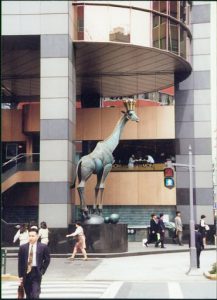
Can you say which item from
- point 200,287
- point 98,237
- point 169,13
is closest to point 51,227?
point 98,237

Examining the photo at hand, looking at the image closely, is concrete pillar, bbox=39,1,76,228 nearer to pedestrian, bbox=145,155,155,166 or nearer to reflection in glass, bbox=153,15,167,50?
reflection in glass, bbox=153,15,167,50

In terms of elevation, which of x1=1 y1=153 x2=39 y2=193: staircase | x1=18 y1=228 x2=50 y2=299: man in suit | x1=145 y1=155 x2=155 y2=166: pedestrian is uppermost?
x1=145 y1=155 x2=155 y2=166: pedestrian

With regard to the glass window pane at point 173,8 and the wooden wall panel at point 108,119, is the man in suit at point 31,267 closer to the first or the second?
the glass window pane at point 173,8

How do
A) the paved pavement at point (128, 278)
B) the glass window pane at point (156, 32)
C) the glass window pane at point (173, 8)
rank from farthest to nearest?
the glass window pane at point (173, 8)
the glass window pane at point (156, 32)
the paved pavement at point (128, 278)

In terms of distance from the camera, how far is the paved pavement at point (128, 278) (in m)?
13.9

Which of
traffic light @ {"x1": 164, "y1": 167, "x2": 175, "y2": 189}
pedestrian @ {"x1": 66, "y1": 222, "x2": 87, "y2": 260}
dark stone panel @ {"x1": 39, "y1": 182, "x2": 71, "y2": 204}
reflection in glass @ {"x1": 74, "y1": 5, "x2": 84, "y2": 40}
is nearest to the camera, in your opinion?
traffic light @ {"x1": 164, "y1": 167, "x2": 175, "y2": 189}

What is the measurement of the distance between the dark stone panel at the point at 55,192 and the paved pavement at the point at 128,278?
2.94 metres

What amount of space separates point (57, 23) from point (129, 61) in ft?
20.1

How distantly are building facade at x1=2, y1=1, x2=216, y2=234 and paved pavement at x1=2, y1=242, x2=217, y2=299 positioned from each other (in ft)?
14.4

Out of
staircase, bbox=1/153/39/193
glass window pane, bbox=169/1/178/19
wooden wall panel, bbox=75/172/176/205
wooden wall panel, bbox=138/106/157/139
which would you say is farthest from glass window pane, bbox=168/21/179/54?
staircase, bbox=1/153/39/193

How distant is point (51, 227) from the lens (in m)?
25.9

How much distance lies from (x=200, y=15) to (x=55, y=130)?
14.7 metres

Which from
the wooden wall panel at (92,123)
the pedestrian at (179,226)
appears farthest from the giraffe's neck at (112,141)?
the wooden wall panel at (92,123)

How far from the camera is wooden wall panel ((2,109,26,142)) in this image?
37.3 metres
